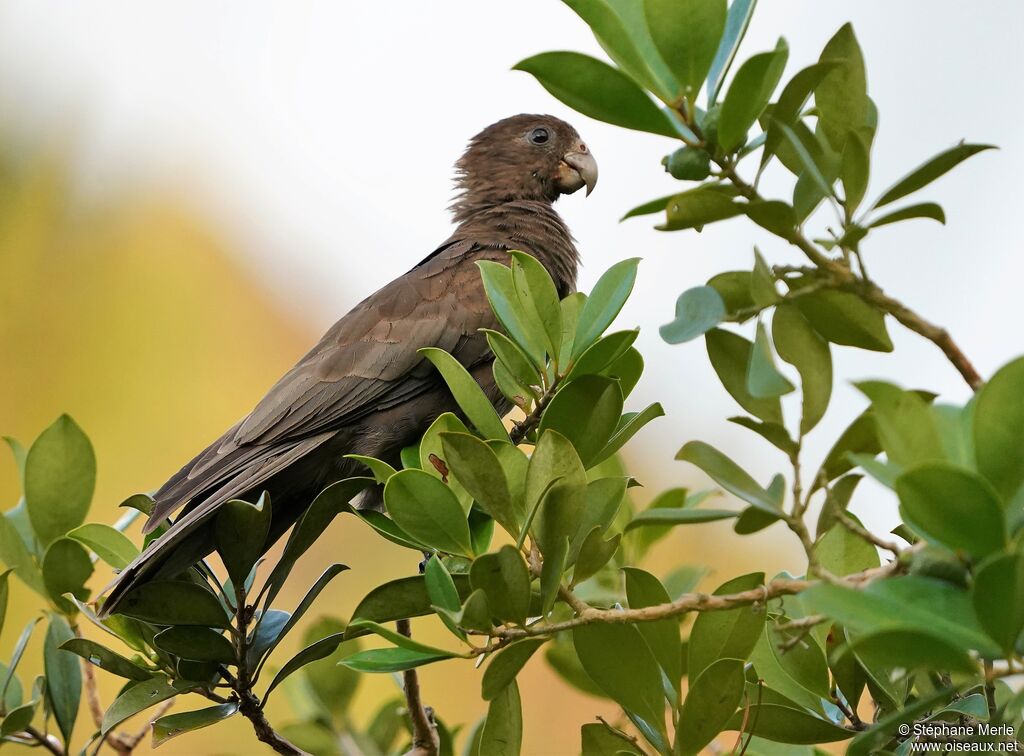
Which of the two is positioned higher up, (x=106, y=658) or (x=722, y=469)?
(x=106, y=658)

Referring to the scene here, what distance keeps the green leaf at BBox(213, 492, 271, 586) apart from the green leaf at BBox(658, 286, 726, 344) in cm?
80

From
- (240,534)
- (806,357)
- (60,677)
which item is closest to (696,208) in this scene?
(806,357)

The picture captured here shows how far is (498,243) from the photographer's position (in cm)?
326

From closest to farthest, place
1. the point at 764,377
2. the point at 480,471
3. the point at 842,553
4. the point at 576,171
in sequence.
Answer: the point at 764,377
the point at 480,471
the point at 842,553
the point at 576,171

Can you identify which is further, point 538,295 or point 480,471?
point 538,295

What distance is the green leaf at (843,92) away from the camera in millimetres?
1234

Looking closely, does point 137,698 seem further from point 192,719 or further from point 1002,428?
point 1002,428

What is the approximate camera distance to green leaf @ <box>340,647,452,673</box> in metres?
1.31

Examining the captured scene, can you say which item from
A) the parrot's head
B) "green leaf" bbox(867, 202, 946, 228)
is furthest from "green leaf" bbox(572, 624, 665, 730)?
the parrot's head

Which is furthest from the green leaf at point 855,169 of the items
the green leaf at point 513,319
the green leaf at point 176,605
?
the green leaf at point 176,605

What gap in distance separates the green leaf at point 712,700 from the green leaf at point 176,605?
2.54 feet

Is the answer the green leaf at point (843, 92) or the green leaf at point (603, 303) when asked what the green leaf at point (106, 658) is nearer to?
the green leaf at point (603, 303)

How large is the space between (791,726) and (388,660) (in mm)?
548

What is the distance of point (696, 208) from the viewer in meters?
1.18
